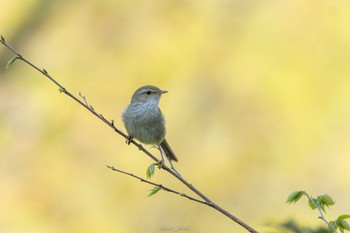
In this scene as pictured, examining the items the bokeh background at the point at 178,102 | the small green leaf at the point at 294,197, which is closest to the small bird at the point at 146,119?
the small green leaf at the point at 294,197

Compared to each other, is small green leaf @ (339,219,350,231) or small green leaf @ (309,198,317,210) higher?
small green leaf @ (309,198,317,210)

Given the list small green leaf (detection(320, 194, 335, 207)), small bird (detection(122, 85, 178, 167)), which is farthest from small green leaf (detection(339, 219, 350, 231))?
small bird (detection(122, 85, 178, 167))

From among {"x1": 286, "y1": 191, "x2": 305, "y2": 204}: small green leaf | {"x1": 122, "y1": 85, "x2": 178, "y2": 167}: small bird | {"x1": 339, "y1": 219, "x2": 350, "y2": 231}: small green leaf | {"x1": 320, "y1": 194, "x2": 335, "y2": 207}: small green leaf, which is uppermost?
{"x1": 122, "y1": 85, "x2": 178, "y2": 167}: small bird

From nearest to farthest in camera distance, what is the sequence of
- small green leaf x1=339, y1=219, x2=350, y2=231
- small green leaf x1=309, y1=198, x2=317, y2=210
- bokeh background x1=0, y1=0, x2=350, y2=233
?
small green leaf x1=339, y1=219, x2=350, y2=231 < small green leaf x1=309, y1=198, x2=317, y2=210 < bokeh background x1=0, y1=0, x2=350, y2=233

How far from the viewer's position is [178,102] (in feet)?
53.8

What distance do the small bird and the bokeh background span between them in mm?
7313

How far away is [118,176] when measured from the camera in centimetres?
1577

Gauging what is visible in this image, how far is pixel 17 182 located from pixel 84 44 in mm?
4219

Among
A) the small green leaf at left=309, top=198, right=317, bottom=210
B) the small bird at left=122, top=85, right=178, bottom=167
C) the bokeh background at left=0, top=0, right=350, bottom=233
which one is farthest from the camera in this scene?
the bokeh background at left=0, top=0, right=350, bottom=233

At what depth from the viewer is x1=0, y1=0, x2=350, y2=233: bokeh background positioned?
1520 cm

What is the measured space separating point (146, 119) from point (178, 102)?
9725 millimetres

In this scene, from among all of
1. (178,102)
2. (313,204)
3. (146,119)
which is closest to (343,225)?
(313,204)

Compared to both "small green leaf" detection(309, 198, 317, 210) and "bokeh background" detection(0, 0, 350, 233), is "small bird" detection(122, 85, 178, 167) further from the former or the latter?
"bokeh background" detection(0, 0, 350, 233)

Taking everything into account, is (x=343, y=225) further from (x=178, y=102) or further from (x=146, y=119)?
(x=178, y=102)
